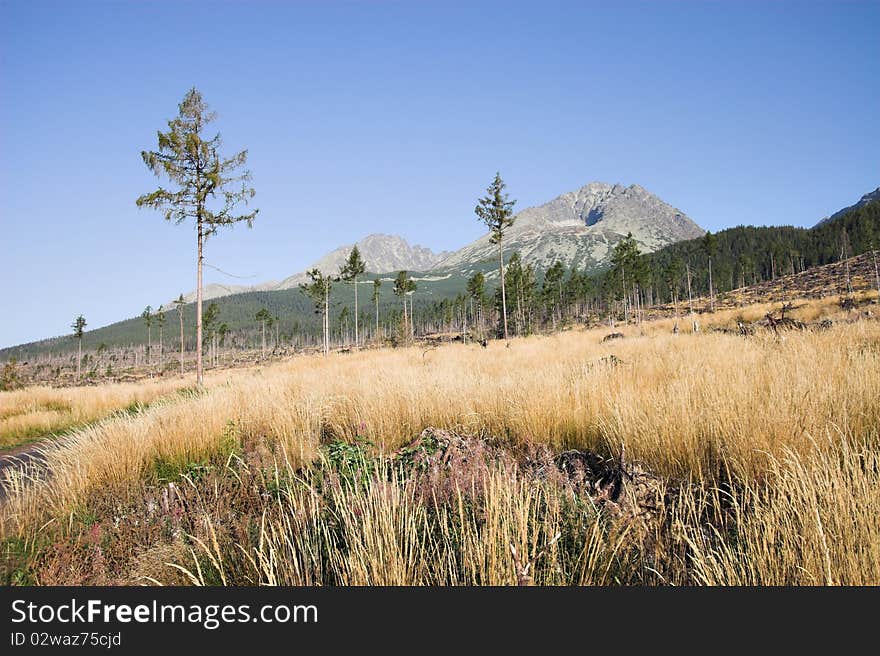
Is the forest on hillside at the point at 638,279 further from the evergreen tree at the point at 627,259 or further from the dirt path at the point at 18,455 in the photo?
the dirt path at the point at 18,455

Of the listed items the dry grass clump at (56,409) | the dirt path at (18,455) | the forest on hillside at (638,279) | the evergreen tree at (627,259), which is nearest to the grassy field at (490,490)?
the dirt path at (18,455)

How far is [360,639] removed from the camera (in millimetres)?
1503

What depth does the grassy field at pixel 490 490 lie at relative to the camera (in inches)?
70.3

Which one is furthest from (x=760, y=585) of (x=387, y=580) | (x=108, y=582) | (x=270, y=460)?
(x=270, y=460)

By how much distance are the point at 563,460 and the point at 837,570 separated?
1829 millimetres

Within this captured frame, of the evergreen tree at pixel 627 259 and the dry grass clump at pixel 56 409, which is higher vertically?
the evergreen tree at pixel 627 259

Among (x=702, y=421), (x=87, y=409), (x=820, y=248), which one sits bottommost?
(x=87, y=409)

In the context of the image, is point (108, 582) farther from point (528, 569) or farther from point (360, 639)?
point (528, 569)

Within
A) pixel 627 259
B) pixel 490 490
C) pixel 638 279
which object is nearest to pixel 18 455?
pixel 490 490

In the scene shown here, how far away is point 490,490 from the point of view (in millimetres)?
2139

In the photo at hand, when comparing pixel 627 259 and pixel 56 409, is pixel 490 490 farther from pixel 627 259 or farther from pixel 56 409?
pixel 627 259

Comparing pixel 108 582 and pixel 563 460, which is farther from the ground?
pixel 563 460

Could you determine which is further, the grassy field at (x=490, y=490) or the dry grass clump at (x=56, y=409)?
the dry grass clump at (x=56, y=409)

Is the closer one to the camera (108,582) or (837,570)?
(837,570)
